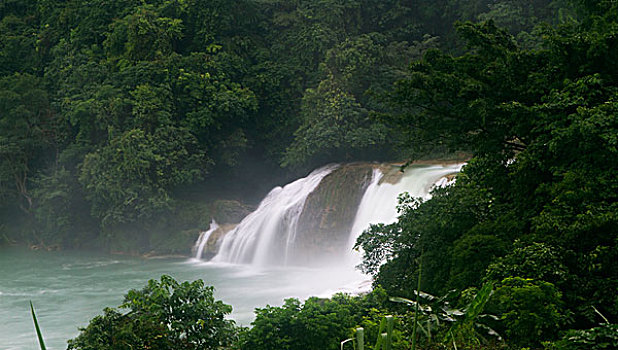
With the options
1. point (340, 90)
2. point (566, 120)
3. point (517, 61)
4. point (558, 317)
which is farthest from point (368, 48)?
point (558, 317)

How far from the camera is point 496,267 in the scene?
16.0 feet

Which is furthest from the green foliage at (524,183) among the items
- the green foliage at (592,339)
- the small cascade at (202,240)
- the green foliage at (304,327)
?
the small cascade at (202,240)

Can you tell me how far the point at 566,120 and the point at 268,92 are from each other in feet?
48.1

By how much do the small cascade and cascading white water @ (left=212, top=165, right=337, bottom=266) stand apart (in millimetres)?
597

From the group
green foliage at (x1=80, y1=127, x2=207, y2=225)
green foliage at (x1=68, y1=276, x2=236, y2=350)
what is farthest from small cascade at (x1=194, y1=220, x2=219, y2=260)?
green foliage at (x1=68, y1=276, x2=236, y2=350)

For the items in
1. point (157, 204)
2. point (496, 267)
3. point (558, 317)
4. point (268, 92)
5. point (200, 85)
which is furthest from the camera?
point (268, 92)

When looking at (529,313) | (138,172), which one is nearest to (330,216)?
(138,172)

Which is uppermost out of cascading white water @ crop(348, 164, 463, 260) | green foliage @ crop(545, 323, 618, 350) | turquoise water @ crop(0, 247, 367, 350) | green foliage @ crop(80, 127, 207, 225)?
green foliage @ crop(80, 127, 207, 225)

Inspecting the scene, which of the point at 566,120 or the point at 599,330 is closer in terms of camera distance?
the point at 599,330

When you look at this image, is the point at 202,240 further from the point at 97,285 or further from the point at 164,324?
the point at 164,324

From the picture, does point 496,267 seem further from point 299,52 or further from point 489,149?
point 299,52

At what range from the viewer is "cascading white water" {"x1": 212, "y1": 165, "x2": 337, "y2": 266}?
Answer: 14819 mm

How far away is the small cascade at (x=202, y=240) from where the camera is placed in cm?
1653

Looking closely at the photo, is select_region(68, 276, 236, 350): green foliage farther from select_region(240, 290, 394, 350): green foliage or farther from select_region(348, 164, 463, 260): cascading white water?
select_region(348, 164, 463, 260): cascading white water
